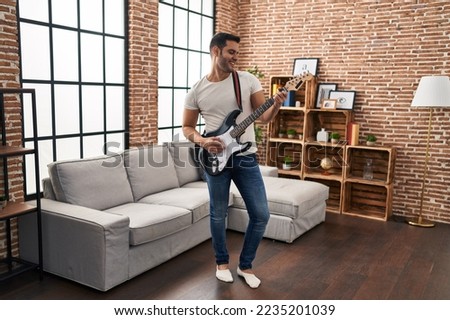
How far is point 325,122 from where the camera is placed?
18.9ft

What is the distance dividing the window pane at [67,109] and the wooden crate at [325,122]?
279 centimetres

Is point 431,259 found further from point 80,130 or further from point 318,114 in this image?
point 80,130

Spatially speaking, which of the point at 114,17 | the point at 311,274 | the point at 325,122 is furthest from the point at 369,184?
the point at 114,17

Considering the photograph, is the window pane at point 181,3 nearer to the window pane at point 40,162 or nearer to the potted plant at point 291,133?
the potted plant at point 291,133

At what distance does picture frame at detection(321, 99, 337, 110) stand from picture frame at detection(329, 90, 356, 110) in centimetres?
9

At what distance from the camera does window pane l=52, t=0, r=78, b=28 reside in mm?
3834

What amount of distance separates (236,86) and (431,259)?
2.38 m

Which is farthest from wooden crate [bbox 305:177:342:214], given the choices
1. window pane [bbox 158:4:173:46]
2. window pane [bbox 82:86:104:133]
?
window pane [bbox 82:86:104:133]

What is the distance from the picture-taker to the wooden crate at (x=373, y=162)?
16.8 ft

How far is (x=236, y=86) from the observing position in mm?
2861

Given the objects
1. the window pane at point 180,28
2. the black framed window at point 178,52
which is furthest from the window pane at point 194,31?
the window pane at point 180,28

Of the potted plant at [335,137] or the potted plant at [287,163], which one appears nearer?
the potted plant at [335,137]

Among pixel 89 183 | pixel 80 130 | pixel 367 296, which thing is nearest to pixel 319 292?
pixel 367 296

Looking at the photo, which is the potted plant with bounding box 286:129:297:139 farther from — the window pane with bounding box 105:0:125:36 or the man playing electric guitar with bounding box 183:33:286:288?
the man playing electric guitar with bounding box 183:33:286:288
